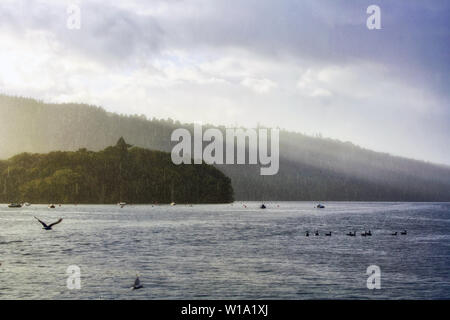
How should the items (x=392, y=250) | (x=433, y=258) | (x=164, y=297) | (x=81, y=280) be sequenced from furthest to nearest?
(x=392, y=250), (x=433, y=258), (x=81, y=280), (x=164, y=297)

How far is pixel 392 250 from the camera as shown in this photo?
76.6 meters

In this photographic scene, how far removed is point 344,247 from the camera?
79.5 meters

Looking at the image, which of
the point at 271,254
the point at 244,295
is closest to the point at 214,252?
the point at 271,254

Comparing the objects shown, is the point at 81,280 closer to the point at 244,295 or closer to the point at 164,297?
the point at 164,297

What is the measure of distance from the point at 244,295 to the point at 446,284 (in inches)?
837

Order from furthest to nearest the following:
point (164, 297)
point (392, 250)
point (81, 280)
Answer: point (392, 250) < point (81, 280) < point (164, 297)

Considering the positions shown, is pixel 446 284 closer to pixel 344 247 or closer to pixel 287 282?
pixel 287 282
